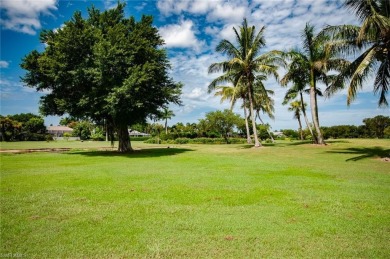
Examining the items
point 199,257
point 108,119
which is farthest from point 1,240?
point 108,119

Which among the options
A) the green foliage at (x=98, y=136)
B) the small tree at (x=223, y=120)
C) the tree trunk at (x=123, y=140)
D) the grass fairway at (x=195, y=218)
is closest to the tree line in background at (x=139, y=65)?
the tree trunk at (x=123, y=140)

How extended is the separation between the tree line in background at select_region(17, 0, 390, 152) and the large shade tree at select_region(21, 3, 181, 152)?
0.27 feet

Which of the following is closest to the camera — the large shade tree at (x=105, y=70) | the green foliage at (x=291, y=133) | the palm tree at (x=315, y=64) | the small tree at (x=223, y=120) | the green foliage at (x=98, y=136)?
the large shade tree at (x=105, y=70)

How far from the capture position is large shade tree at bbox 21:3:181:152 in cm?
2077

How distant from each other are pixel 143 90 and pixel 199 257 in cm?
1937

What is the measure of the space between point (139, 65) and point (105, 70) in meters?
2.87

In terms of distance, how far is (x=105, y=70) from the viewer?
67.9ft

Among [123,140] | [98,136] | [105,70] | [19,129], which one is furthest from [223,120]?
[19,129]

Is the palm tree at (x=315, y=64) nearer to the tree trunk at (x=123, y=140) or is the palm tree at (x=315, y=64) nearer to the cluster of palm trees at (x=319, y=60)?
the cluster of palm trees at (x=319, y=60)

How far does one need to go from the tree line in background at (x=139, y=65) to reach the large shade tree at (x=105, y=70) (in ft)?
0.27

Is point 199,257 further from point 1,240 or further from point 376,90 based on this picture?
point 376,90

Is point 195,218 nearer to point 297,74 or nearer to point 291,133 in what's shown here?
point 297,74

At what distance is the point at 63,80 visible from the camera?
73.9 ft

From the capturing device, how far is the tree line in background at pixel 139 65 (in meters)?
17.1
